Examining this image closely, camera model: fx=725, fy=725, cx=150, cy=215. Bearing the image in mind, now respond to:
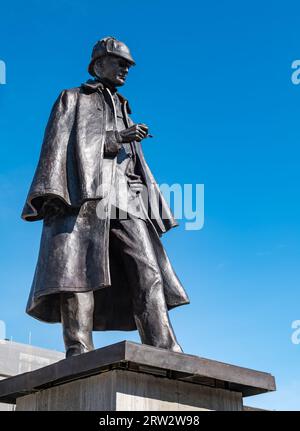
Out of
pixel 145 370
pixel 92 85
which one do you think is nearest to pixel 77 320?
pixel 145 370

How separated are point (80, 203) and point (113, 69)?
1.67m

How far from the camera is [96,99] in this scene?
7742mm

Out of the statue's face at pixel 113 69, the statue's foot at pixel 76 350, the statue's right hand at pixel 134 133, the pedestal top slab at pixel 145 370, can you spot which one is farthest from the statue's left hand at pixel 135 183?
the pedestal top slab at pixel 145 370

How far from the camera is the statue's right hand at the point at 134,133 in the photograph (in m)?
7.38

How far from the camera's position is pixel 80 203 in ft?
23.0

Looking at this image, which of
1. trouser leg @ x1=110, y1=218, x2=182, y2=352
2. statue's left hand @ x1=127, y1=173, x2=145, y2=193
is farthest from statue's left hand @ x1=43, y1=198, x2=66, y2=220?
statue's left hand @ x1=127, y1=173, x2=145, y2=193

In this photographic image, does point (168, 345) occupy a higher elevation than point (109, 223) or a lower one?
lower

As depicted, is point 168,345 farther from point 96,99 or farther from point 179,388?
point 96,99

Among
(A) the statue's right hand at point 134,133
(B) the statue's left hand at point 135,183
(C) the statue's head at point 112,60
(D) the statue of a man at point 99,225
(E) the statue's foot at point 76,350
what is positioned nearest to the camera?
(E) the statue's foot at point 76,350

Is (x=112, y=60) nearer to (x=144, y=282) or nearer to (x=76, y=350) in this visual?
(x=144, y=282)

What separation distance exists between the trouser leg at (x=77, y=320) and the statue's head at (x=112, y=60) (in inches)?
96.5

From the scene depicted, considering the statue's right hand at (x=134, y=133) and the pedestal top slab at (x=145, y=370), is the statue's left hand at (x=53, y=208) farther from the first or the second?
the pedestal top slab at (x=145, y=370)
